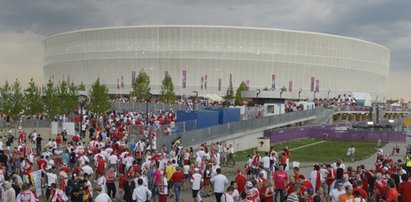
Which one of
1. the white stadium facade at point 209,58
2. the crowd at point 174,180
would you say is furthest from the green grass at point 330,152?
the white stadium facade at point 209,58

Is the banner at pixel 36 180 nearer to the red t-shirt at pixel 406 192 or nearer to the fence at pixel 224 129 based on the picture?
the red t-shirt at pixel 406 192

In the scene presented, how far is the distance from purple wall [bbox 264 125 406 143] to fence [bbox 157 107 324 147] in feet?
5.05

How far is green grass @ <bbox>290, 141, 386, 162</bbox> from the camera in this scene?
34.6m

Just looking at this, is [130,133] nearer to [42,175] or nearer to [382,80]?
[42,175]

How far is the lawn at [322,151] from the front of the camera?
3478 cm

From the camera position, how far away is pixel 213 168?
18906 millimetres

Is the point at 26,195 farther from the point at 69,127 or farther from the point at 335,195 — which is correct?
the point at 69,127

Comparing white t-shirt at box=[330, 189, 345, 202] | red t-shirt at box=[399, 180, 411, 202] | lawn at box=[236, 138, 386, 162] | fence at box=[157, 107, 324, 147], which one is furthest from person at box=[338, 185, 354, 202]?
lawn at box=[236, 138, 386, 162]

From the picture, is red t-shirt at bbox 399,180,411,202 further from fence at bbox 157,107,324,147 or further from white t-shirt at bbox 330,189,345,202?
fence at bbox 157,107,324,147

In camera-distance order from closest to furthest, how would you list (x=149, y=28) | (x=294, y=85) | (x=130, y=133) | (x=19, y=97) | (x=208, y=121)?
(x=130, y=133) → (x=208, y=121) → (x=19, y=97) → (x=149, y=28) → (x=294, y=85)

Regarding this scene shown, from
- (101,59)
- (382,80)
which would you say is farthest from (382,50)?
(101,59)

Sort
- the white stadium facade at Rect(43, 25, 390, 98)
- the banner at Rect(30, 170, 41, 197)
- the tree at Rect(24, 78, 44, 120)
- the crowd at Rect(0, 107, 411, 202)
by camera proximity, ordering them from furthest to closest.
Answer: the white stadium facade at Rect(43, 25, 390, 98) < the tree at Rect(24, 78, 44, 120) < the banner at Rect(30, 170, 41, 197) < the crowd at Rect(0, 107, 411, 202)

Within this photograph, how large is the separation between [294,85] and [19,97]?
305ft

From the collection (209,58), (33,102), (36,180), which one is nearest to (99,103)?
(33,102)
